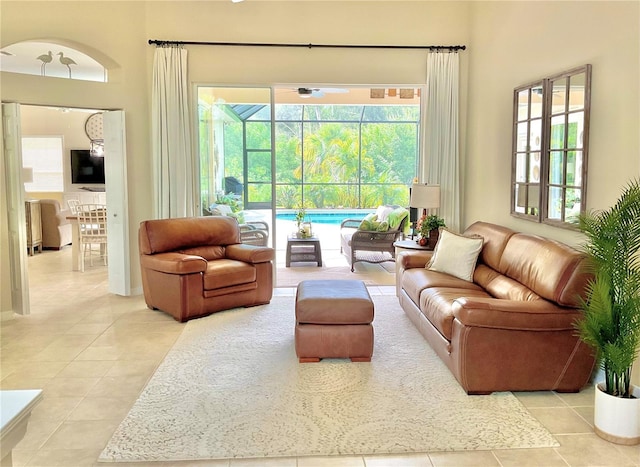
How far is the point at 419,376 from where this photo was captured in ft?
12.5

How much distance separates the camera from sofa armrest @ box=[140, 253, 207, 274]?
16.7 ft

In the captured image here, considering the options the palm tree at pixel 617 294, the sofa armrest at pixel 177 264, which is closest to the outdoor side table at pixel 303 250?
the sofa armrest at pixel 177 264

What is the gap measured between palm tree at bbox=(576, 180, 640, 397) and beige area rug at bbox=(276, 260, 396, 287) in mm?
4043

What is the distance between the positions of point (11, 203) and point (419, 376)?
4.22 m

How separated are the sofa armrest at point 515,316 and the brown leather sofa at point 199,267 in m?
2.72

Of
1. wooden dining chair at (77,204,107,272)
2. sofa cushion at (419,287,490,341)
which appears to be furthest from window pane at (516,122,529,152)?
wooden dining chair at (77,204,107,272)

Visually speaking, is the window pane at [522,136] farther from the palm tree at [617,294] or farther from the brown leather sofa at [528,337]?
the palm tree at [617,294]

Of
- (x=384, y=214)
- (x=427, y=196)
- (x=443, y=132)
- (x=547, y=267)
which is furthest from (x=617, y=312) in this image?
(x=384, y=214)

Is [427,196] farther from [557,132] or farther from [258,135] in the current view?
[258,135]

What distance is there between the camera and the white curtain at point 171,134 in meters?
6.19

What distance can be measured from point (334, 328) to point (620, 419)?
6.29 feet

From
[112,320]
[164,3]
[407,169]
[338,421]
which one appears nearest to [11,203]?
[112,320]

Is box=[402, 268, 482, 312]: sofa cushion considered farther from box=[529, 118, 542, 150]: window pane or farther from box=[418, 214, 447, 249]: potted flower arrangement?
box=[529, 118, 542, 150]: window pane

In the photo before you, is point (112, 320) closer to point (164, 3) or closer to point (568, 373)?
point (164, 3)
